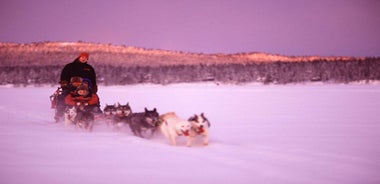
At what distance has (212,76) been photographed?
51.4 meters

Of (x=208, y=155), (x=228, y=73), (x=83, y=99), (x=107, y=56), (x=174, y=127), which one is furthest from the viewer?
(x=107, y=56)

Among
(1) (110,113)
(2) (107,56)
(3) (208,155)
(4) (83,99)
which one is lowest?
(3) (208,155)

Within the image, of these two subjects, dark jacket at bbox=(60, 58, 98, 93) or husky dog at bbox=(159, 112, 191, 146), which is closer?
husky dog at bbox=(159, 112, 191, 146)

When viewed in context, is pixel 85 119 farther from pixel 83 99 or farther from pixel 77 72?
pixel 77 72

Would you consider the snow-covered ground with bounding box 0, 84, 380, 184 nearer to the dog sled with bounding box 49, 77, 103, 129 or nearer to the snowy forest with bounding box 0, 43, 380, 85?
the dog sled with bounding box 49, 77, 103, 129

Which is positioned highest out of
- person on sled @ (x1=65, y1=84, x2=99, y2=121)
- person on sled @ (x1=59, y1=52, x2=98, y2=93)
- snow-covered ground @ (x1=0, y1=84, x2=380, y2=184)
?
person on sled @ (x1=59, y1=52, x2=98, y2=93)

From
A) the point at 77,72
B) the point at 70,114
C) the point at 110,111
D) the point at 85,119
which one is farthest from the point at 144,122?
the point at 77,72

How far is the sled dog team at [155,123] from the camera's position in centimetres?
902

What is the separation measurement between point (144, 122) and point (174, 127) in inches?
57.0

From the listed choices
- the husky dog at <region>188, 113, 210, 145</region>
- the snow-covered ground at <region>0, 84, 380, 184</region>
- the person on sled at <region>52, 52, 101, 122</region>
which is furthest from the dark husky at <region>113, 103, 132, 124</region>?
the husky dog at <region>188, 113, 210, 145</region>

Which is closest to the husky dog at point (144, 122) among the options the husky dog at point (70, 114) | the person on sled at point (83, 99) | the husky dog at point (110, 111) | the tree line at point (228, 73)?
the husky dog at point (110, 111)

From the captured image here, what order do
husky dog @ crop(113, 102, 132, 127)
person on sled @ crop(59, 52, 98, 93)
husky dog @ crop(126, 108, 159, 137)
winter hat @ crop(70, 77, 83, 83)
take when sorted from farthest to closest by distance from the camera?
person on sled @ crop(59, 52, 98, 93) < winter hat @ crop(70, 77, 83, 83) < husky dog @ crop(113, 102, 132, 127) < husky dog @ crop(126, 108, 159, 137)

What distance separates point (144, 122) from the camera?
10398mm

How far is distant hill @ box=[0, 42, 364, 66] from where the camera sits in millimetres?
95500
